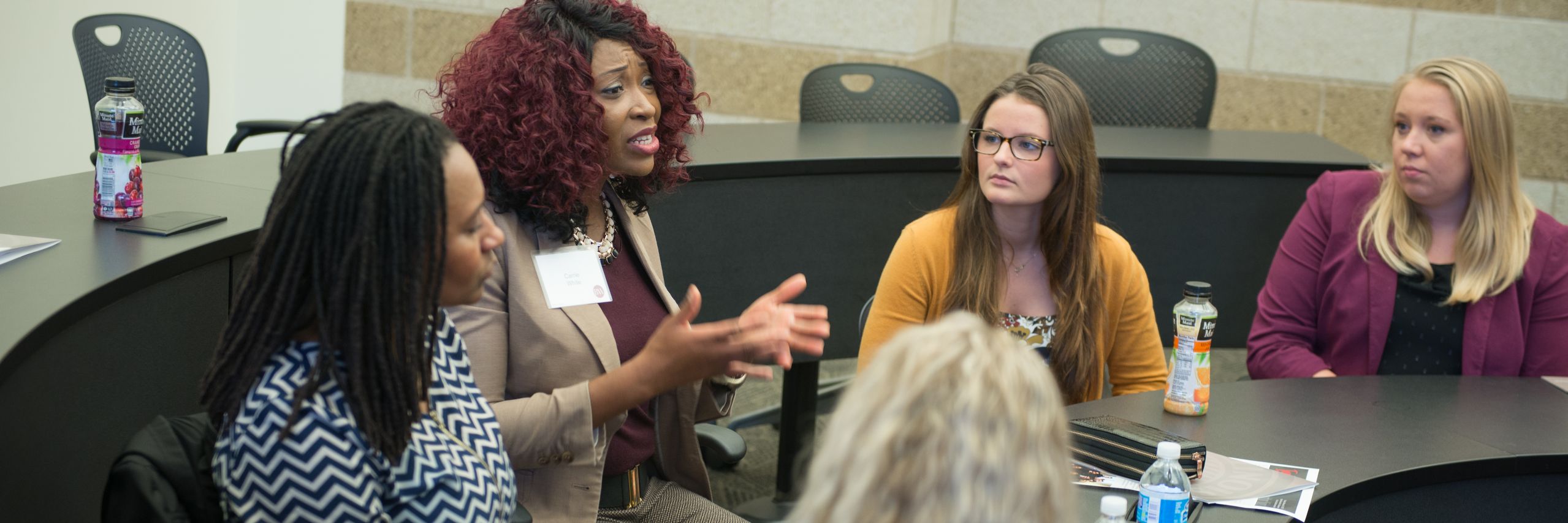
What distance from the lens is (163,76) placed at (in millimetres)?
3295

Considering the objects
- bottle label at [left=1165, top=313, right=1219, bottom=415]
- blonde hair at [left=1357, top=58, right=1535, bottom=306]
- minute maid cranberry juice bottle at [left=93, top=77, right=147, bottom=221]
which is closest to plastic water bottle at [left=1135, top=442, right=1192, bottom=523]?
bottle label at [left=1165, top=313, right=1219, bottom=415]

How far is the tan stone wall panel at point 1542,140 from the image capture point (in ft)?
16.1

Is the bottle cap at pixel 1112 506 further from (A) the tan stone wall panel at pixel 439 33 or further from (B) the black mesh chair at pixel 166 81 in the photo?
(A) the tan stone wall panel at pixel 439 33

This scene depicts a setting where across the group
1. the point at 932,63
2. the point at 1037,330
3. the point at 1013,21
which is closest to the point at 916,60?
the point at 932,63

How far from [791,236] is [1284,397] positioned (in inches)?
49.4

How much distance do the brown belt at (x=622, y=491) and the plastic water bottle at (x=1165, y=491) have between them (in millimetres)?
694

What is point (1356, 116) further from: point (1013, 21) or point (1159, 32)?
point (1013, 21)

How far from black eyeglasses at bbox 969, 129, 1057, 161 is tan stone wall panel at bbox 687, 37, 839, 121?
9.26ft

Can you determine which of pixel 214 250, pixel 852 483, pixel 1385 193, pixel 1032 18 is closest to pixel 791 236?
pixel 1385 193

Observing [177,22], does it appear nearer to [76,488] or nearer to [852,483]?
[76,488]

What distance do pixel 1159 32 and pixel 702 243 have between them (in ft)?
9.57

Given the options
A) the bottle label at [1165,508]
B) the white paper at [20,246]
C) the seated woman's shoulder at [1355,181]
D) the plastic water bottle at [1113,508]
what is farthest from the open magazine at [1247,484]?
the white paper at [20,246]

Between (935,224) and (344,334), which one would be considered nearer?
(344,334)

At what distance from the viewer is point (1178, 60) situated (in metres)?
3.85
